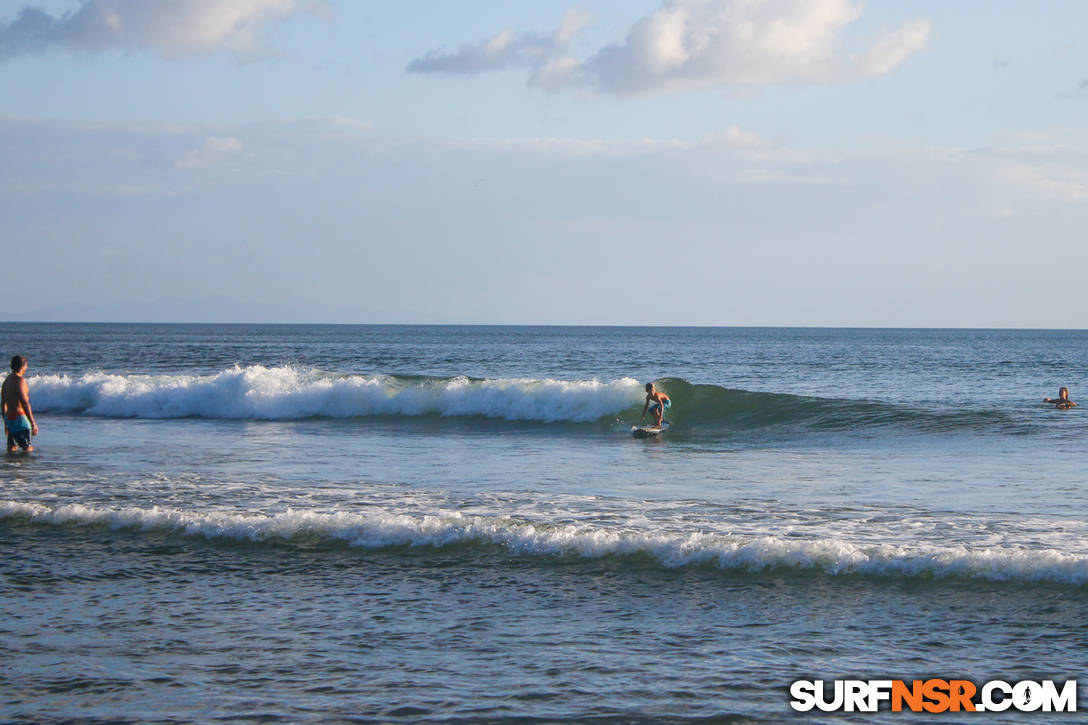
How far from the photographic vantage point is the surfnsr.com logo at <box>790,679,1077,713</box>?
226 inches

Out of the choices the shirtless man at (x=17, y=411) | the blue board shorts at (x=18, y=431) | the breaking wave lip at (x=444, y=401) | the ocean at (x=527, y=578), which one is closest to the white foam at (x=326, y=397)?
the breaking wave lip at (x=444, y=401)

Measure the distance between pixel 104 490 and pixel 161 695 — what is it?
868cm

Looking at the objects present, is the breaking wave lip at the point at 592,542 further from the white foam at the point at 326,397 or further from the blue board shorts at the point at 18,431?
the white foam at the point at 326,397

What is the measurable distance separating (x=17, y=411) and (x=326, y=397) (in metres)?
13.2

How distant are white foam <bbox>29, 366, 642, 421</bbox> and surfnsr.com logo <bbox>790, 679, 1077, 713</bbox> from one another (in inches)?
831

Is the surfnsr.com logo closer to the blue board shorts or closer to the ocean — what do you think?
the ocean

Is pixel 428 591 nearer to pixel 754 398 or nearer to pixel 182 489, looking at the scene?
pixel 182 489

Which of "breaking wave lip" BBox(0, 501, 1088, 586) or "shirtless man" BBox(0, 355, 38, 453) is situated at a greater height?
"shirtless man" BBox(0, 355, 38, 453)

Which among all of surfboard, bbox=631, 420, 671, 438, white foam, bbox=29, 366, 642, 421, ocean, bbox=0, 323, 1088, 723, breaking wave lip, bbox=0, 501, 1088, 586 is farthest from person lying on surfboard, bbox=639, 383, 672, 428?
breaking wave lip, bbox=0, 501, 1088, 586

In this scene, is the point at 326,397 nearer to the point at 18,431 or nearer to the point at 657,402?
the point at 657,402

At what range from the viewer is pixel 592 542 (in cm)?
955

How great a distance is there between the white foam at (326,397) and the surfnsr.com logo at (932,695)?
21.1 meters

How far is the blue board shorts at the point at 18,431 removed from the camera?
17.1m

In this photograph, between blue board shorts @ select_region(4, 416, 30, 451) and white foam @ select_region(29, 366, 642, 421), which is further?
white foam @ select_region(29, 366, 642, 421)
